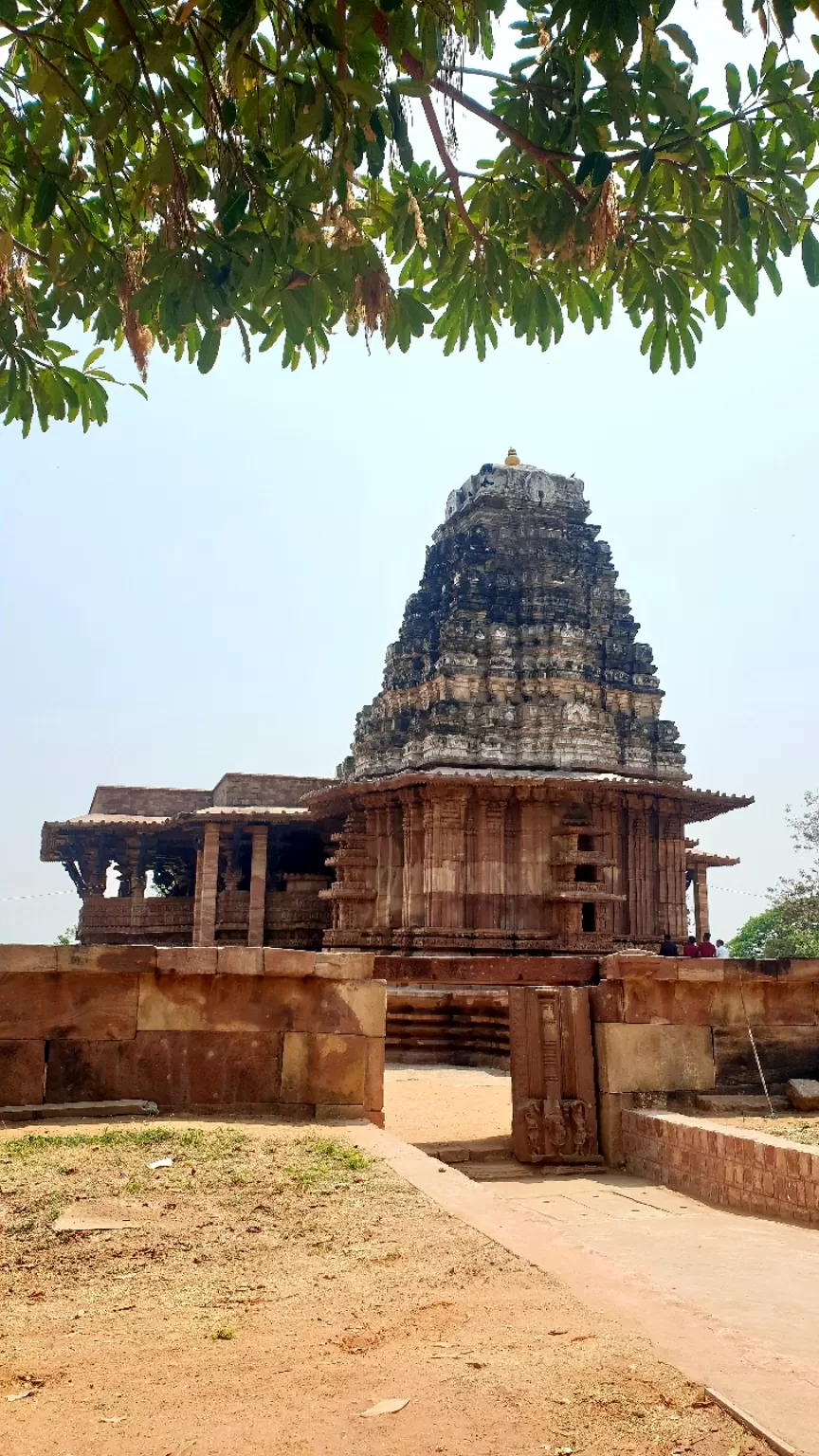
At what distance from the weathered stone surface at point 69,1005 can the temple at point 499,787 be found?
12342 mm

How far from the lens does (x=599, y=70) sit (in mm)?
3662

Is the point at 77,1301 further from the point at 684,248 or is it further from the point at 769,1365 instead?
the point at 684,248

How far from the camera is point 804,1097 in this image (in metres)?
7.84

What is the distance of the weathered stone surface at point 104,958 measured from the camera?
6660 millimetres

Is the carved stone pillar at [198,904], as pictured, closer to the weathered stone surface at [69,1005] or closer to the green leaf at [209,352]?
the weathered stone surface at [69,1005]

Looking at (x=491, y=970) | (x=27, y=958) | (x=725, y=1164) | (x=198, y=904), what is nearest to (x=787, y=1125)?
(x=725, y=1164)

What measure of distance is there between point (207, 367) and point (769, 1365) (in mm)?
3941

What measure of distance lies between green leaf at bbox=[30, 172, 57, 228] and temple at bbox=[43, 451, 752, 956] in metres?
15.2

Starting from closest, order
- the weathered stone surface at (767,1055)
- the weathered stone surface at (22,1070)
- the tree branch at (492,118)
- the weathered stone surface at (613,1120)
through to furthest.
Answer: the tree branch at (492,118)
the weathered stone surface at (22,1070)
the weathered stone surface at (613,1120)
the weathered stone surface at (767,1055)

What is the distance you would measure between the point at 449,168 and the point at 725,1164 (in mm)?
5621

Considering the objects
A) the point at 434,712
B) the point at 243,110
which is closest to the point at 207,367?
the point at 243,110

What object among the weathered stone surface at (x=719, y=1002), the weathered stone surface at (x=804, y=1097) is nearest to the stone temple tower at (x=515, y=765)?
the weathered stone surface at (x=719, y=1002)

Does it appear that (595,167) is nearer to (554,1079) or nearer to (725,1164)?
(725,1164)

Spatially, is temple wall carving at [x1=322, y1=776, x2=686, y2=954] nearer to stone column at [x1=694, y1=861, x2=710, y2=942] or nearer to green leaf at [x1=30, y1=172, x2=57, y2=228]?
stone column at [x1=694, y1=861, x2=710, y2=942]
